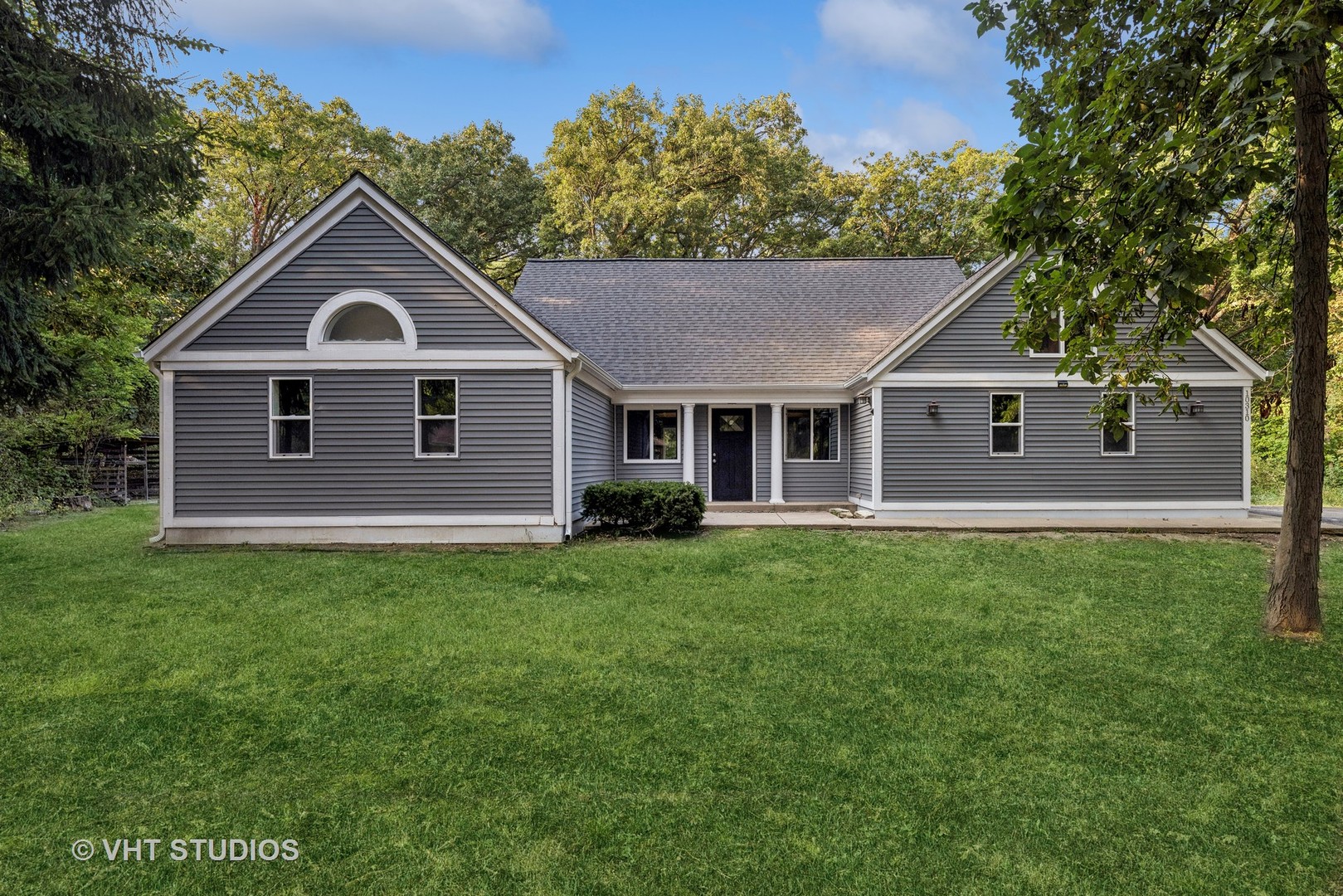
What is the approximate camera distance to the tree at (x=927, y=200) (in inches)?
1120

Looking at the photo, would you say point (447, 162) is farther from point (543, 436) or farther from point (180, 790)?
point (180, 790)

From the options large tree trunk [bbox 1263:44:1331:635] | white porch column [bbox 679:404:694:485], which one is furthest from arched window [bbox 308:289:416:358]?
large tree trunk [bbox 1263:44:1331:635]

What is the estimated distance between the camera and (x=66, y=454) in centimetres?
1797

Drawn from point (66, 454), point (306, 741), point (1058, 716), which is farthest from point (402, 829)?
point (66, 454)

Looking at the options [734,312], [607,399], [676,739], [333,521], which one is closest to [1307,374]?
[676,739]

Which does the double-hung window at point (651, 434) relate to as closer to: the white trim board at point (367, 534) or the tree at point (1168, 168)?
the white trim board at point (367, 534)

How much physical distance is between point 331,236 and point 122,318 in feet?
23.2

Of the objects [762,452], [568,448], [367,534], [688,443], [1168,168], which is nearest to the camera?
[1168,168]

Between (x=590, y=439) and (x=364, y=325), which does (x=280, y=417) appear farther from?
(x=590, y=439)

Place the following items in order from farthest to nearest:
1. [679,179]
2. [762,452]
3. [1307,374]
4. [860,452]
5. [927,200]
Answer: [927,200] → [679,179] → [762,452] → [860,452] → [1307,374]

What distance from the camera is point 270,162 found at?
26.1 m

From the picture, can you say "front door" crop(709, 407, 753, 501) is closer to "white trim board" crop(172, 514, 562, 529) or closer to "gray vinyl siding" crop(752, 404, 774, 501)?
"gray vinyl siding" crop(752, 404, 774, 501)

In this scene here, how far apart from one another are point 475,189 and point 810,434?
70.7 feet

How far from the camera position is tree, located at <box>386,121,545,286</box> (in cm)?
2900
